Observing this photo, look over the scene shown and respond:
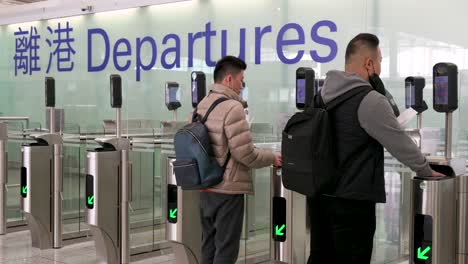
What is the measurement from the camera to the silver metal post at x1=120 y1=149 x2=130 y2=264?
465 centimetres

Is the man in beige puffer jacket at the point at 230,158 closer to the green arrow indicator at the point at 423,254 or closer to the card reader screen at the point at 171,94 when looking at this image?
the green arrow indicator at the point at 423,254

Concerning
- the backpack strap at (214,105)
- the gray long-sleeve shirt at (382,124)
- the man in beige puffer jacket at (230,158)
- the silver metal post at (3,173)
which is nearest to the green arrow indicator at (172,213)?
the man in beige puffer jacket at (230,158)

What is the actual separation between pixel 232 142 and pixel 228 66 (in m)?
0.43

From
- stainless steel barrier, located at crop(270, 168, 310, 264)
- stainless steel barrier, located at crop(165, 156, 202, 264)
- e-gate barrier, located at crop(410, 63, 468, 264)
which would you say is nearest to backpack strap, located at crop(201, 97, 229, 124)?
stainless steel barrier, located at crop(270, 168, 310, 264)

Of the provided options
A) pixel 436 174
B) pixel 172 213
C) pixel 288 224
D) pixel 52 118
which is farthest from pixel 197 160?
pixel 52 118

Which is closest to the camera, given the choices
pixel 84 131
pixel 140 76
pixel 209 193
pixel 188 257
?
pixel 209 193

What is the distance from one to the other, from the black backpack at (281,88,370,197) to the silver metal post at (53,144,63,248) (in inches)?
124

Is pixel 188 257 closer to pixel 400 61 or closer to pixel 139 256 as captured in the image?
pixel 139 256

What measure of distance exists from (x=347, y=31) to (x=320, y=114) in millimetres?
2523

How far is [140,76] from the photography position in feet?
22.1

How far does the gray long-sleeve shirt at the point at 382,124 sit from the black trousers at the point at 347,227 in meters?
0.27

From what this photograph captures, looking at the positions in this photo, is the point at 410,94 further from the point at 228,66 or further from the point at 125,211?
the point at 125,211

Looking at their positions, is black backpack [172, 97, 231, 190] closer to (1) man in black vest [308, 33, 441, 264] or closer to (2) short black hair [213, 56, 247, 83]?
(2) short black hair [213, 56, 247, 83]

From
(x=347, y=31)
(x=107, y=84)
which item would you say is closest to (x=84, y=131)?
(x=107, y=84)
